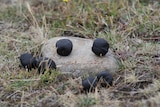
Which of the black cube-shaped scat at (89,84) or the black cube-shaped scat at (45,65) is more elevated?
the black cube-shaped scat at (45,65)

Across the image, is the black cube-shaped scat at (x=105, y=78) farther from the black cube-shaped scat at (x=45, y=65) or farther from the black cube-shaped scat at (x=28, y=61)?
the black cube-shaped scat at (x=28, y=61)

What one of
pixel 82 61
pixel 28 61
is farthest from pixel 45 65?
pixel 82 61

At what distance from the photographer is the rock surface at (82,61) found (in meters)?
2.98

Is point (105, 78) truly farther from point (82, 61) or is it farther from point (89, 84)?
point (82, 61)

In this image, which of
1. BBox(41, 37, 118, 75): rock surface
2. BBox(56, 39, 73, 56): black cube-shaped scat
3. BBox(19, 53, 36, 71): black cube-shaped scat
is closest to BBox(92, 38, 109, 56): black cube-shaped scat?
BBox(41, 37, 118, 75): rock surface

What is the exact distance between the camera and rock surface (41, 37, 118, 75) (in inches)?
117

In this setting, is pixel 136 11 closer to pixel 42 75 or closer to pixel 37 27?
pixel 37 27

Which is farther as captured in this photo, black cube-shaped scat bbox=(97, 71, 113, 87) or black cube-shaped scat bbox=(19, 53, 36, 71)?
black cube-shaped scat bbox=(19, 53, 36, 71)

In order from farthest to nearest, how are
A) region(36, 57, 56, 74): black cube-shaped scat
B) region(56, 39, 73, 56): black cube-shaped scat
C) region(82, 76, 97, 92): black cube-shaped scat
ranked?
region(56, 39, 73, 56): black cube-shaped scat, region(36, 57, 56, 74): black cube-shaped scat, region(82, 76, 97, 92): black cube-shaped scat

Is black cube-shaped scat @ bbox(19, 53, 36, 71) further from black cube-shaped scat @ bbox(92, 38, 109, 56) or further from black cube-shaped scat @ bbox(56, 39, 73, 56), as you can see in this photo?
black cube-shaped scat @ bbox(92, 38, 109, 56)

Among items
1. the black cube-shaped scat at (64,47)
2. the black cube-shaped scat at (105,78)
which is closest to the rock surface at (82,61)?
the black cube-shaped scat at (64,47)

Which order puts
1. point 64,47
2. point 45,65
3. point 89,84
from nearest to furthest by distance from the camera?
point 89,84 → point 45,65 → point 64,47

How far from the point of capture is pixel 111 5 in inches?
155

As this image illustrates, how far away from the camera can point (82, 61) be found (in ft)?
9.95
